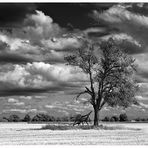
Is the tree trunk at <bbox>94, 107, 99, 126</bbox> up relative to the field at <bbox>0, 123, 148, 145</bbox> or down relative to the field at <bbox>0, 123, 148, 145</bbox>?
up

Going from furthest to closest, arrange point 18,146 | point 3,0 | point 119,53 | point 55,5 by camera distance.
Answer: point 119,53 < point 55,5 < point 3,0 < point 18,146

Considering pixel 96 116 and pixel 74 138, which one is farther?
pixel 96 116

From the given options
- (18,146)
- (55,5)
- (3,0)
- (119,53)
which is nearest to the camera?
(18,146)

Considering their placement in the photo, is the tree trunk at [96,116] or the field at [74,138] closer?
the field at [74,138]

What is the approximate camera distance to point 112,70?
5353 centimetres

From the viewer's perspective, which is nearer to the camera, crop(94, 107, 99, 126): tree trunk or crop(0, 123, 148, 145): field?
crop(0, 123, 148, 145): field

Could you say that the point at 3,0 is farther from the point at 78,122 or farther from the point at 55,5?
the point at 78,122

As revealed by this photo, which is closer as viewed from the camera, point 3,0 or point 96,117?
point 3,0

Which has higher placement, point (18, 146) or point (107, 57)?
point (107, 57)

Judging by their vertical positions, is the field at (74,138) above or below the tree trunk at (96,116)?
below

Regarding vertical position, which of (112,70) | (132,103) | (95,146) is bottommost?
(95,146)

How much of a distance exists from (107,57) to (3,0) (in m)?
26.3

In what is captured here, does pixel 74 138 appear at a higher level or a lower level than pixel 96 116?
lower

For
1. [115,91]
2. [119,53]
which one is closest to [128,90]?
[115,91]
